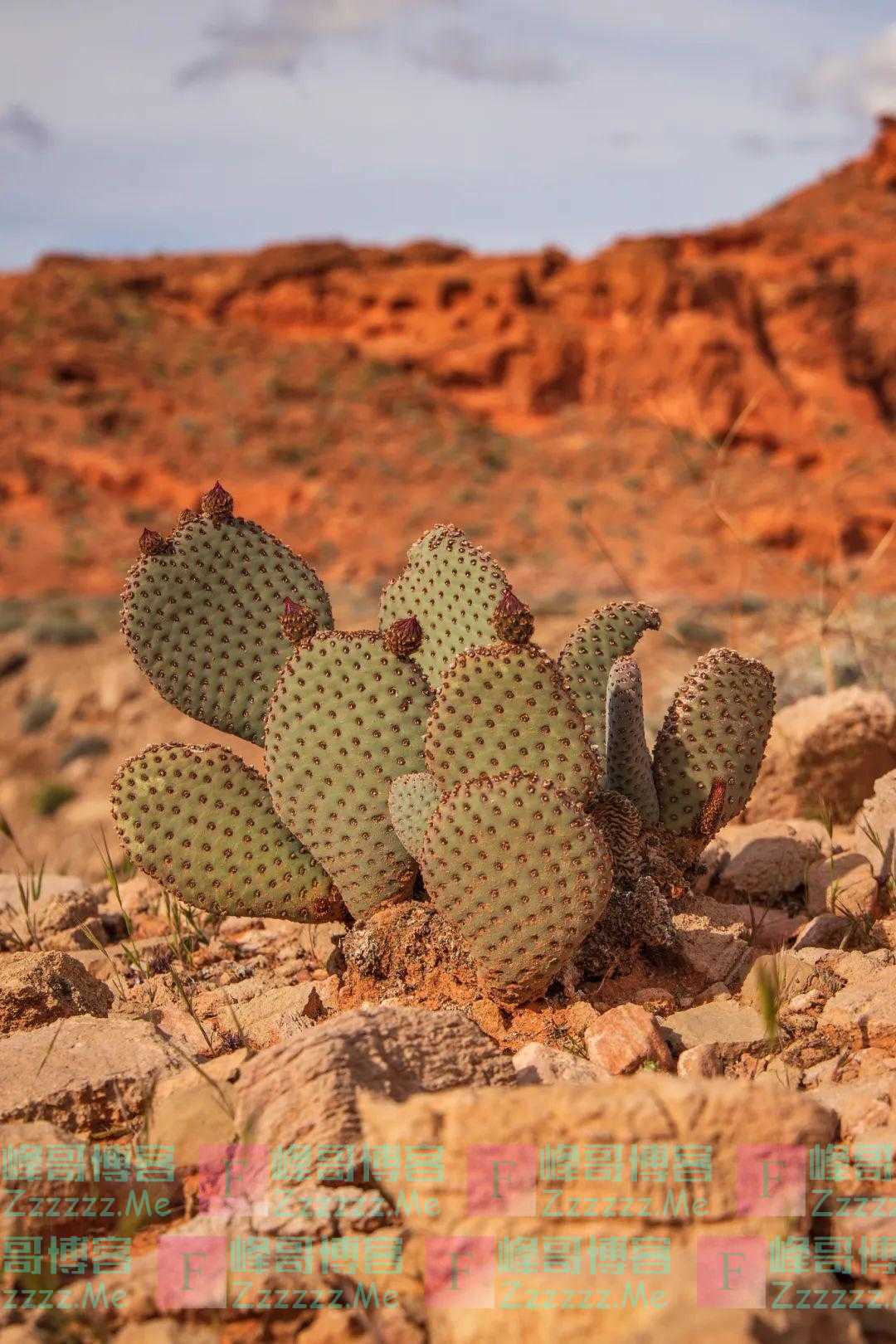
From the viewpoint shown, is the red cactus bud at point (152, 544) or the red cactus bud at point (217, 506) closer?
the red cactus bud at point (152, 544)

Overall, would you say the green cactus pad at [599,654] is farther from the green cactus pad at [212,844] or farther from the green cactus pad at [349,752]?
the green cactus pad at [212,844]

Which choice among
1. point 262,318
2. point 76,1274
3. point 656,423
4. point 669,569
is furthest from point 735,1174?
point 262,318

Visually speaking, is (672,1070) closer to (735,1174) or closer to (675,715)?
(735,1174)

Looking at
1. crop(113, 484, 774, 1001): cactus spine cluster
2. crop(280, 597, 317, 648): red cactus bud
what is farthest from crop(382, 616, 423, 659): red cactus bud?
crop(280, 597, 317, 648): red cactus bud

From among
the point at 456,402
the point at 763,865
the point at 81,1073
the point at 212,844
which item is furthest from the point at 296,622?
the point at 456,402

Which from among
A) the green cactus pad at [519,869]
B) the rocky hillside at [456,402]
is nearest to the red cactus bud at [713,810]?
the green cactus pad at [519,869]

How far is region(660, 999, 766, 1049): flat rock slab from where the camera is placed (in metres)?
2.56

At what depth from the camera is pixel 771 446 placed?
26469mm

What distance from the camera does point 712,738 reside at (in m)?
→ 3.25

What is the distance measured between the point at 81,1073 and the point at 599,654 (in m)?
1.68

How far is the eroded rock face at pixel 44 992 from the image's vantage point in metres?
2.83

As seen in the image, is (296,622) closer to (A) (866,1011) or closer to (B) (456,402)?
(A) (866,1011)

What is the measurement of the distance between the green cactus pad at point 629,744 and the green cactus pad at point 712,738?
82 mm

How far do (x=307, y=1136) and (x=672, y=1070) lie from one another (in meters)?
0.78
